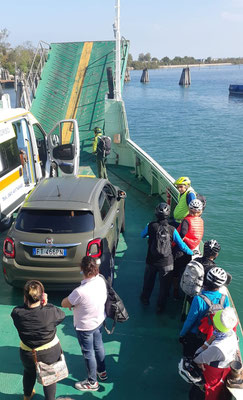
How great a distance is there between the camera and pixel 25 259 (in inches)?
185

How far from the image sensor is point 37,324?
2.98 m

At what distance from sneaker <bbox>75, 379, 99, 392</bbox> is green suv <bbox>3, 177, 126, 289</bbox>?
1335mm

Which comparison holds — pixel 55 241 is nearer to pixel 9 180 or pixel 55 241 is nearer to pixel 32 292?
pixel 32 292

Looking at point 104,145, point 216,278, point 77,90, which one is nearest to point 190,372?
point 216,278

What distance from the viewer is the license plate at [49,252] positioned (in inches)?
182

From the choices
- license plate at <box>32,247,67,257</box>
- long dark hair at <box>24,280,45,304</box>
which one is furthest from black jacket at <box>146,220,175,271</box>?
long dark hair at <box>24,280,45,304</box>

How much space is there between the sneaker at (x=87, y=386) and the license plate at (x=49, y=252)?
1.55 metres

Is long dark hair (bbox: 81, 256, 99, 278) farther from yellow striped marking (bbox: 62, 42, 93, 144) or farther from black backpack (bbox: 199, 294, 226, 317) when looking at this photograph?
yellow striped marking (bbox: 62, 42, 93, 144)

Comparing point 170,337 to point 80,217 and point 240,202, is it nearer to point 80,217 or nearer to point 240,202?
point 80,217

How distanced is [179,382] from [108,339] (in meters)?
1.04

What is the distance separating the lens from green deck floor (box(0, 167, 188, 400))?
3.70 meters

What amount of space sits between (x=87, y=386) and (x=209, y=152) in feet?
70.2

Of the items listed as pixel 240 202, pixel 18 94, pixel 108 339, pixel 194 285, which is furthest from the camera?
pixel 18 94

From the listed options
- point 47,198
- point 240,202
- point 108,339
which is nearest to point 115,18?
point 240,202
